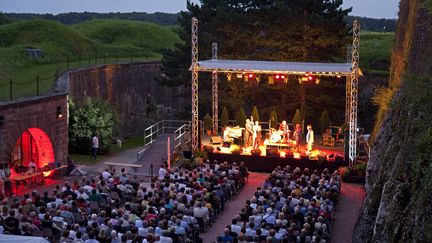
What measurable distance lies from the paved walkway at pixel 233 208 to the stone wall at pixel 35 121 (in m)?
7.97

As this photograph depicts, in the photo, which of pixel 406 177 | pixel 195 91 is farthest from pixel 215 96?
pixel 406 177

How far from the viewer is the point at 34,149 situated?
28.6 m

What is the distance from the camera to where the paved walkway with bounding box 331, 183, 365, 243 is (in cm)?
2042

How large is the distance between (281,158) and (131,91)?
1640 centimetres

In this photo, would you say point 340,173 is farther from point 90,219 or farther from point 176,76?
point 176,76

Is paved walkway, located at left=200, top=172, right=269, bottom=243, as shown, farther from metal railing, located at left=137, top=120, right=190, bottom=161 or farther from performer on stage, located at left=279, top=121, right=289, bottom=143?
metal railing, located at left=137, top=120, right=190, bottom=161

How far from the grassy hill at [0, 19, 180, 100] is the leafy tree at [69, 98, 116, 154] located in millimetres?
1934

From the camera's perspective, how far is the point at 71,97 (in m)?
33.7

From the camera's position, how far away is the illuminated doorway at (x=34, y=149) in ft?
91.8

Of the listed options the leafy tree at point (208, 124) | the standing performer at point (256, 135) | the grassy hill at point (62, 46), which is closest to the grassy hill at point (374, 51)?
the leafy tree at point (208, 124)

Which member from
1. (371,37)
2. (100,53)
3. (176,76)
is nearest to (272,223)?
(176,76)

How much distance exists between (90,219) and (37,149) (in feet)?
37.1

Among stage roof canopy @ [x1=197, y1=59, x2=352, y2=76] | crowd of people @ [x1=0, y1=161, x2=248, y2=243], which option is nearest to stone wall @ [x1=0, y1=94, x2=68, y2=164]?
crowd of people @ [x1=0, y1=161, x2=248, y2=243]

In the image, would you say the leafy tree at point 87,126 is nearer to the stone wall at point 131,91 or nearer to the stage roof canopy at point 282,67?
the stone wall at point 131,91
